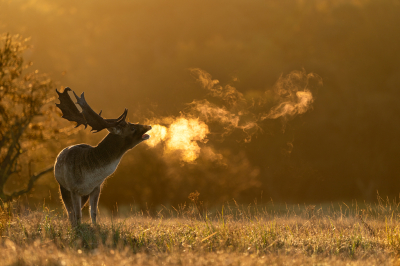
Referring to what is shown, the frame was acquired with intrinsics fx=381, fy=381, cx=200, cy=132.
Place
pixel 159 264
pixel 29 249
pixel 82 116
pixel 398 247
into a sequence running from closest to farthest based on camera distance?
pixel 159 264 → pixel 29 249 → pixel 398 247 → pixel 82 116

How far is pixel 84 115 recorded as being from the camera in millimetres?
8695

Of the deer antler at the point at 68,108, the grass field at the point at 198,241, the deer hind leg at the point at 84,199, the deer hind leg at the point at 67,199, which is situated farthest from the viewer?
the deer hind leg at the point at 84,199

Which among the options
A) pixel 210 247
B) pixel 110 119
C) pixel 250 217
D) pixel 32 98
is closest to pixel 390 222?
pixel 250 217

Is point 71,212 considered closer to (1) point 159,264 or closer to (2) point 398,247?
(1) point 159,264

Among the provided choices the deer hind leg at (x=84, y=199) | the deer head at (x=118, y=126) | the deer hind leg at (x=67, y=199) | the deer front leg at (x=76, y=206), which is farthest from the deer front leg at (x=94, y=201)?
the deer head at (x=118, y=126)

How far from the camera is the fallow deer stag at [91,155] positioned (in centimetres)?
859

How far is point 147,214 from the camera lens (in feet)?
34.1

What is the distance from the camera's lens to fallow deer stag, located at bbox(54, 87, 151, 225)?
8.59m

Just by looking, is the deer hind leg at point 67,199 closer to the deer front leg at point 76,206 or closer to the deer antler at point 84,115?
the deer front leg at point 76,206

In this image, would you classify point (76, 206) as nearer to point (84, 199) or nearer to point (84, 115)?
point (84, 199)

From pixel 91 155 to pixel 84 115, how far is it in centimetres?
93

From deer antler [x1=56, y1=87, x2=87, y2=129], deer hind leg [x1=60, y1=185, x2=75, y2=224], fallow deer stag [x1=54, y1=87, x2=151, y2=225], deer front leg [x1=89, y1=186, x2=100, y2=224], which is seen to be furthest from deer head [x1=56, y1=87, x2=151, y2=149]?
deer hind leg [x1=60, y1=185, x2=75, y2=224]

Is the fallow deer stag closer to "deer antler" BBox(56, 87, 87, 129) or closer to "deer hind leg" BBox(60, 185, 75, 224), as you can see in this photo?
"deer antler" BBox(56, 87, 87, 129)

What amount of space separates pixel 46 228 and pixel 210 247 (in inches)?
163
